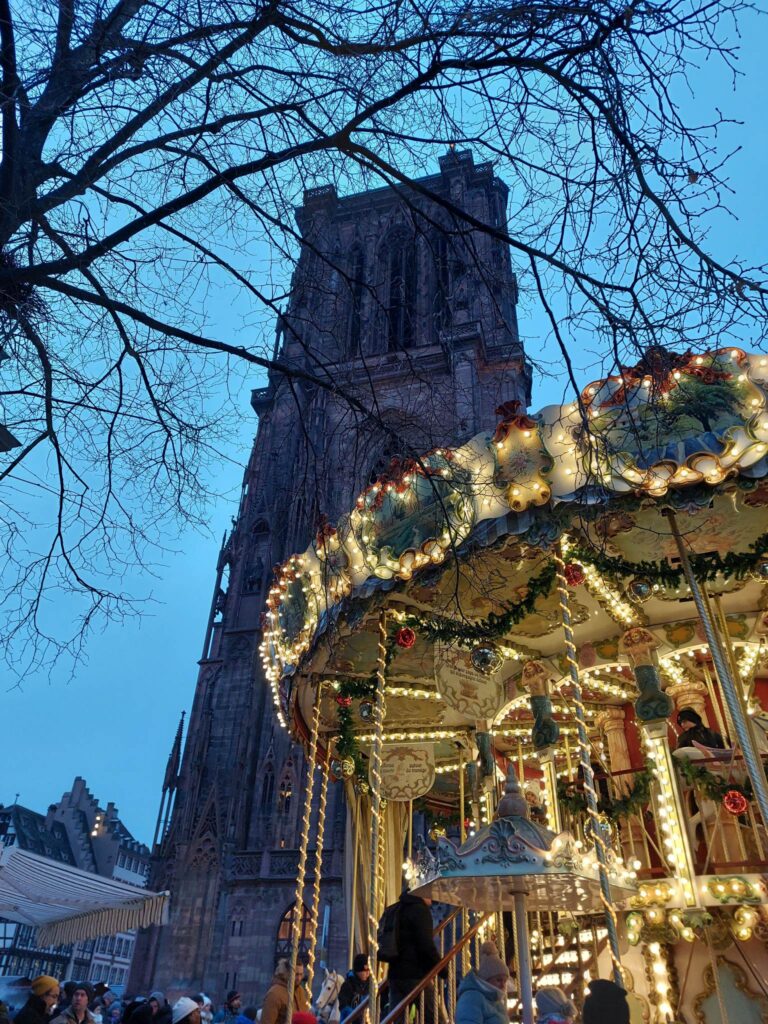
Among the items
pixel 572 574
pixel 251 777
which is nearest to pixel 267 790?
pixel 251 777

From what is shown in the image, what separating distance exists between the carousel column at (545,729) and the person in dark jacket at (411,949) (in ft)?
6.01

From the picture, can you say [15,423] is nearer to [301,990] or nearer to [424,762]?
[301,990]

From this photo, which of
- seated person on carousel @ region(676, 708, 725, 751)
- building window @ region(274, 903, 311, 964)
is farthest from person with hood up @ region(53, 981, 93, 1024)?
building window @ region(274, 903, 311, 964)

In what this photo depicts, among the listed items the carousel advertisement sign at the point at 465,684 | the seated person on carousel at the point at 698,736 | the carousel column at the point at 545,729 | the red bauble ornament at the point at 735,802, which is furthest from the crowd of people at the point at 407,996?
the seated person on carousel at the point at 698,736

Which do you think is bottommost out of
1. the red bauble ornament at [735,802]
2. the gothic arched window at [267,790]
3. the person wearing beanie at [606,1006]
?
the person wearing beanie at [606,1006]

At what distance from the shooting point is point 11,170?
11.3 ft

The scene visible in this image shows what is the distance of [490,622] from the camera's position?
6.61 m

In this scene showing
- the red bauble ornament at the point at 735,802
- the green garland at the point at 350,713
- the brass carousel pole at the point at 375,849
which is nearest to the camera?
the brass carousel pole at the point at 375,849

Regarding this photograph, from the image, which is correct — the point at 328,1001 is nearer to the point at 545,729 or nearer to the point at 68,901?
the point at 68,901

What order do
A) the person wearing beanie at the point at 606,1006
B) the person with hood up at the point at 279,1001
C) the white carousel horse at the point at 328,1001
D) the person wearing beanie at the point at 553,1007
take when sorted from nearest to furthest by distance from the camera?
the person wearing beanie at the point at 606,1006 < the person wearing beanie at the point at 553,1007 < the person with hood up at the point at 279,1001 < the white carousel horse at the point at 328,1001

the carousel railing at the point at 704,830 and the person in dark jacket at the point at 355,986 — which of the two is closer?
the carousel railing at the point at 704,830

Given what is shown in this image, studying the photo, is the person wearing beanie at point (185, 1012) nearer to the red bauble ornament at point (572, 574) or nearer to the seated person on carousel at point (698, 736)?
the red bauble ornament at point (572, 574)

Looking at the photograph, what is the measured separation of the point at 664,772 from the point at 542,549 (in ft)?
9.08

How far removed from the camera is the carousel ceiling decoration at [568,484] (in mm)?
4863
